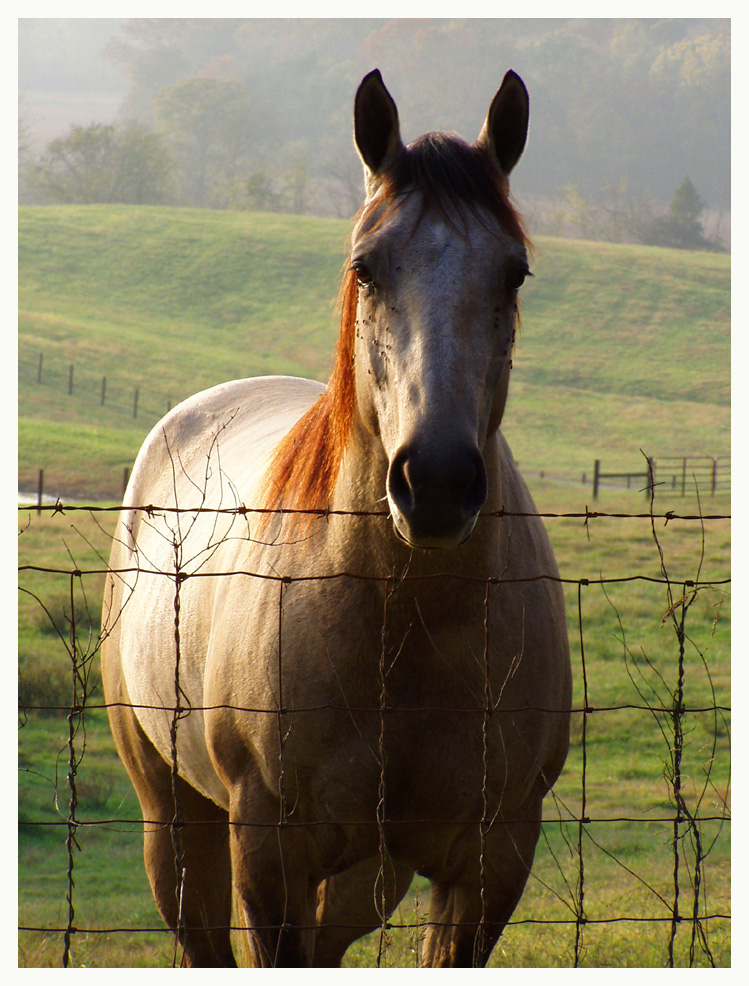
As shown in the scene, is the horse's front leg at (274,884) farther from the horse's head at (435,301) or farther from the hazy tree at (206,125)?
the hazy tree at (206,125)

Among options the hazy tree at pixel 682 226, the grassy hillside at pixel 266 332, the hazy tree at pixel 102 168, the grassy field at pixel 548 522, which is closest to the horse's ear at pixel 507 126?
the grassy field at pixel 548 522

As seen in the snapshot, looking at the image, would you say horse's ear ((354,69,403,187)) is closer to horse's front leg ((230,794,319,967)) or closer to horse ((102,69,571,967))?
horse ((102,69,571,967))

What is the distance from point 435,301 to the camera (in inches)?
81.1

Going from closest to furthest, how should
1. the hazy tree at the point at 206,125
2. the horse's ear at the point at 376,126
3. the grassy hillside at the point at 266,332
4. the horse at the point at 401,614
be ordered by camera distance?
the horse at the point at 401,614
the horse's ear at the point at 376,126
the grassy hillside at the point at 266,332
the hazy tree at the point at 206,125

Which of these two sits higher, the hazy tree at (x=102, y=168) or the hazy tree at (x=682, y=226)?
the hazy tree at (x=102, y=168)

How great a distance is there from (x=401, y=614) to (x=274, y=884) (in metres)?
0.88

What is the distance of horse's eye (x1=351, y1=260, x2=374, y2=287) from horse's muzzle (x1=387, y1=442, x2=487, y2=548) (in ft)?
1.83

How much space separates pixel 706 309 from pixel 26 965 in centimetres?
4839

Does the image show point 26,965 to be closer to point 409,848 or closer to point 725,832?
point 409,848

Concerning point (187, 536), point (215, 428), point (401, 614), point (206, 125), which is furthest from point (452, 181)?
point (206, 125)

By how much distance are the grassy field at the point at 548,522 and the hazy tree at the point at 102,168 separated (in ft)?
42.5

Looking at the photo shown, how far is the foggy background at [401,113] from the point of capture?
7012cm

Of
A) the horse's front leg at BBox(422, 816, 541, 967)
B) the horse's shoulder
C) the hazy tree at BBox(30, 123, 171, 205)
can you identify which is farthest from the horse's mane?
the hazy tree at BBox(30, 123, 171, 205)

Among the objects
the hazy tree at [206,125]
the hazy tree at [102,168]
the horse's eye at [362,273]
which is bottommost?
the horse's eye at [362,273]
